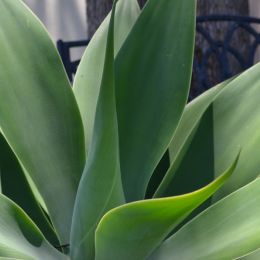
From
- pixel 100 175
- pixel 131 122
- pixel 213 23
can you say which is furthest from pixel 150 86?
pixel 213 23

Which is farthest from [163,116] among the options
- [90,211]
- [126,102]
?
[90,211]

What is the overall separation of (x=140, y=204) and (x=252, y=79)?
307 millimetres

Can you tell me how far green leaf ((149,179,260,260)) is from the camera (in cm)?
71

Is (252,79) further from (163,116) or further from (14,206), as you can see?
(14,206)

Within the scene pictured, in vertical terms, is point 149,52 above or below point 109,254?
above

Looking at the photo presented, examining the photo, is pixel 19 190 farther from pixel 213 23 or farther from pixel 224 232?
pixel 213 23

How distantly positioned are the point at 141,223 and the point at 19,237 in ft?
0.52

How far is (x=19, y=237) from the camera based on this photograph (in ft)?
2.50

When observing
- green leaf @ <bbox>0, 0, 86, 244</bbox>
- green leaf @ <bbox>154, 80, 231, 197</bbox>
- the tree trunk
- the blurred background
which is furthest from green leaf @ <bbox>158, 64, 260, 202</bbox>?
the tree trunk

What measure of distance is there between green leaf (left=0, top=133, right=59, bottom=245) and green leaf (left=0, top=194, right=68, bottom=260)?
0.09 m

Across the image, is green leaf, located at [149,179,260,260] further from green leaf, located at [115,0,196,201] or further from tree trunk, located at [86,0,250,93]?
tree trunk, located at [86,0,250,93]

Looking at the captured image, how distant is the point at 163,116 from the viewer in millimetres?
866

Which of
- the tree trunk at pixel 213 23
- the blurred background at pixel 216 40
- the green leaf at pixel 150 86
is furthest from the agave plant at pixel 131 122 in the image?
the tree trunk at pixel 213 23

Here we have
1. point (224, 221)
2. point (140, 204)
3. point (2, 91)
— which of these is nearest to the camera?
point (140, 204)
